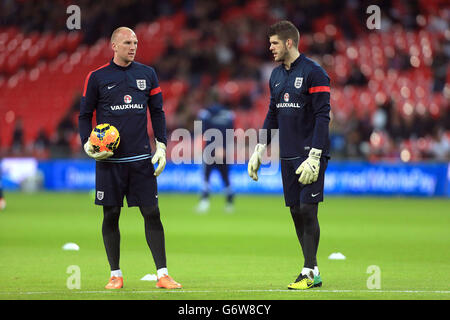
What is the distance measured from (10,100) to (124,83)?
26.1 metres

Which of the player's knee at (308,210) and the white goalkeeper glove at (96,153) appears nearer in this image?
the white goalkeeper glove at (96,153)

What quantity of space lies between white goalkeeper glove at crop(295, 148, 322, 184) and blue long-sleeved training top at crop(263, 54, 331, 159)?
8 centimetres

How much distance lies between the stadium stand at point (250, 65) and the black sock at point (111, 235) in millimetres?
17189

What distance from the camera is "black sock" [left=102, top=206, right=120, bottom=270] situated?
816 centimetres

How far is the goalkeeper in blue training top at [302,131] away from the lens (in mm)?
8031

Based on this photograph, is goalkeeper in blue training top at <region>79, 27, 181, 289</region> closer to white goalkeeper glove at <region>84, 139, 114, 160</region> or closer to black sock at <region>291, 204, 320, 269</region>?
white goalkeeper glove at <region>84, 139, 114, 160</region>

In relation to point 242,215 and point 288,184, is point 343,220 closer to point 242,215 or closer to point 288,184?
point 242,215

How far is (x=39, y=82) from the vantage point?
110ft

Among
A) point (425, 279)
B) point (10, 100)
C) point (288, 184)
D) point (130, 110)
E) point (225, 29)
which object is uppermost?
point (225, 29)

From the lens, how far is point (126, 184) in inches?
322
